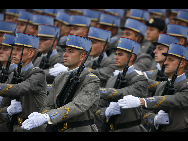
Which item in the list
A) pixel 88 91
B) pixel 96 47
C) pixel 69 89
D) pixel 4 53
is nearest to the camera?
pixel 88 91

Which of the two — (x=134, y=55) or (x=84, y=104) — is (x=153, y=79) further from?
(x=84, y=104)

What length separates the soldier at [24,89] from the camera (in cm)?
595

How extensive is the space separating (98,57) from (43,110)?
321cm

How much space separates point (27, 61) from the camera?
6.59m

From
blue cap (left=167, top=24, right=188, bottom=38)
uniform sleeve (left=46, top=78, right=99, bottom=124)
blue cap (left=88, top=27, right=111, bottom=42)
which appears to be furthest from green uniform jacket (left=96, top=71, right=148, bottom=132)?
blue cap (left=167, top=24, right=188, bottom=38)

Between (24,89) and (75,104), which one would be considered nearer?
(75,104)

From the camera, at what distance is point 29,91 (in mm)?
6023

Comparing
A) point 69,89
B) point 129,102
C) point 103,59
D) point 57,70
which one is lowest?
point 57,70

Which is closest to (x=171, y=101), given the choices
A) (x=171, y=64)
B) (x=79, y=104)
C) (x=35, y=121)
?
(x=171, y=64)

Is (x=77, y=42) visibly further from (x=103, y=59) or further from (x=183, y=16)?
(x=183, y=16)

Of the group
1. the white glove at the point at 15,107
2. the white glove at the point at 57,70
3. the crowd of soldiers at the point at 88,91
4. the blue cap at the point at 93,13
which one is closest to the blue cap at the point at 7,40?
the crowd of soldiers at the point at 88,91

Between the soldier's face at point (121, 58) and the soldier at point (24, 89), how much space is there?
1.64 meters

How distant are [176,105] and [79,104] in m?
1.70

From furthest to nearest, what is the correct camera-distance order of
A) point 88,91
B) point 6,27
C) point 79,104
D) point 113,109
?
point 6,27 → point 113,109 → point 88,91 → point 79,104
